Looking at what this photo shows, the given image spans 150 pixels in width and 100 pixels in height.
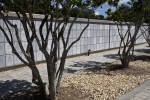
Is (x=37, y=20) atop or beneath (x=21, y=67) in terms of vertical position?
atop

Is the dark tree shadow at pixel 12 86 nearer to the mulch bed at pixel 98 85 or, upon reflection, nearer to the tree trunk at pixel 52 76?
the mulch bed at pixel 98 85

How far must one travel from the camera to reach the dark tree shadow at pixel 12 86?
3.92 metres

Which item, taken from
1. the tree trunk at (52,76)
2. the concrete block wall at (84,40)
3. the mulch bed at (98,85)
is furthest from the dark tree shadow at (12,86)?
the concrete block wall at (84,40)

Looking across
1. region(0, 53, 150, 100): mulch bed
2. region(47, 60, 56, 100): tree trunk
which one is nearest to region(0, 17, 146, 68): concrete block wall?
region(0, 53, 150, 100): mulch bed

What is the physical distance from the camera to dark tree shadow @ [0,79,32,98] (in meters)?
3.92

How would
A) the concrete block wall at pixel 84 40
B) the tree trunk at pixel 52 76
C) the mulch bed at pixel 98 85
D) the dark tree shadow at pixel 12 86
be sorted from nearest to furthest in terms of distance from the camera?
1. the tree trunk at pixel 52 76
2. the mulch bed at pixel 98 85
3. the dark tree shadow at pixel 12 86
4. the concrete block wall at pixel 84 40

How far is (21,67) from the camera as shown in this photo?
21.1 ft

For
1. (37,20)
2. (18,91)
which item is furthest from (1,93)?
(37,20)

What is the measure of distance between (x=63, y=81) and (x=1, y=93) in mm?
1674

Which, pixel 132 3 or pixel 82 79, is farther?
pixel 132 3

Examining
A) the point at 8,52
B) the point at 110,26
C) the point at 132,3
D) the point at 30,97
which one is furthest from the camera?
the point at 110,26

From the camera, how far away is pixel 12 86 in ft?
14.5

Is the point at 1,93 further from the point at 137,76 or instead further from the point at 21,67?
the point at 137,76

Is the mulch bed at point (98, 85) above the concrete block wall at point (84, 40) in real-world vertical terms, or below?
below
